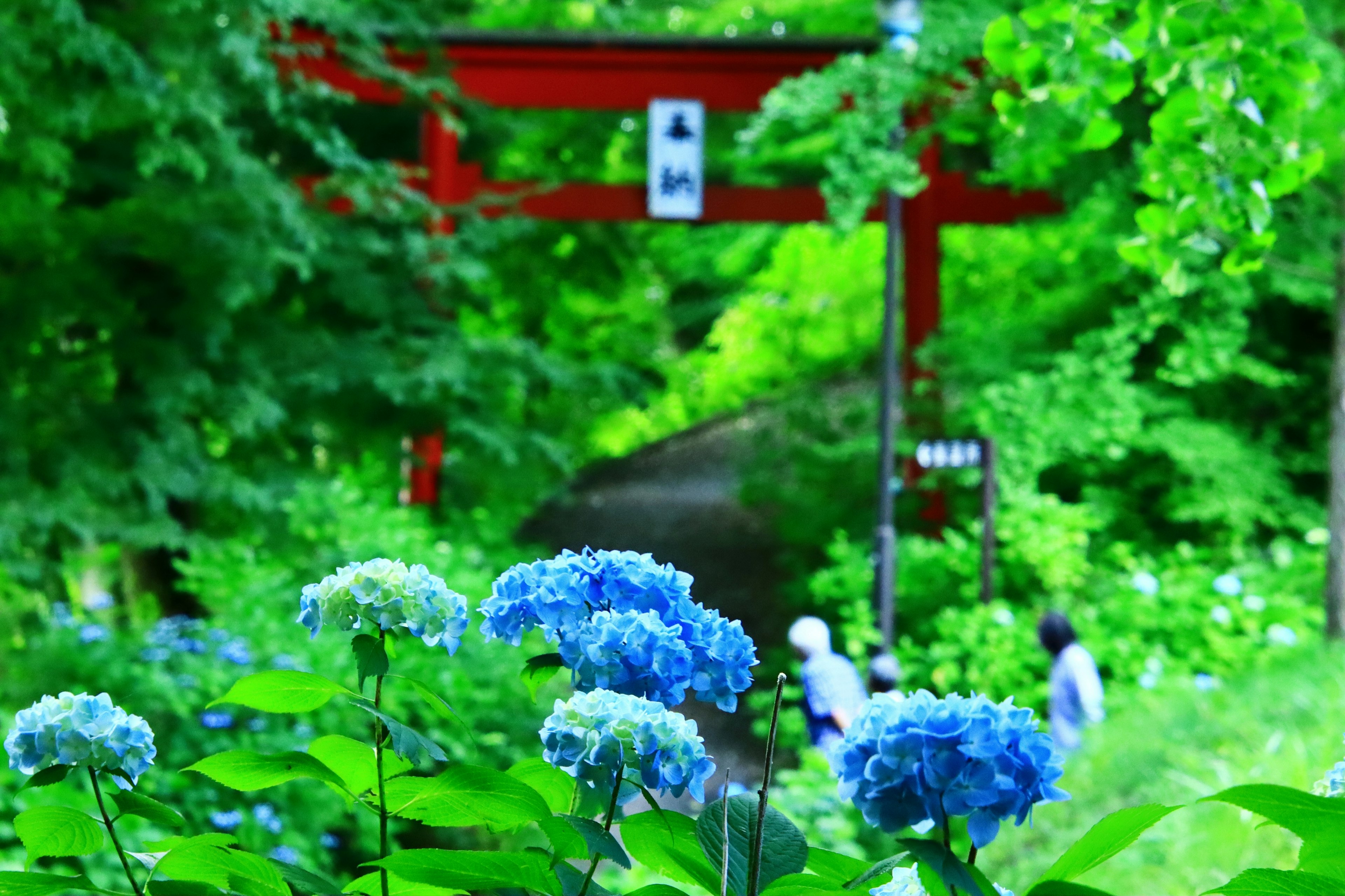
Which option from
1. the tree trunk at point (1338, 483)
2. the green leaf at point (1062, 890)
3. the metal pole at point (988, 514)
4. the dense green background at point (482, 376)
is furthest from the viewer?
the metal pole at point (988, 514)

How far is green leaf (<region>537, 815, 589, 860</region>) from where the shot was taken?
93cm

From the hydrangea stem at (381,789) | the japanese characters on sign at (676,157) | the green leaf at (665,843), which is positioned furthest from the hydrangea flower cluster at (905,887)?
the japanese characters on sign at (676,157)

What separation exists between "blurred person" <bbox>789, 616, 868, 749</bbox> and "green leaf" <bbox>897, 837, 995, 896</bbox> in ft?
17.1

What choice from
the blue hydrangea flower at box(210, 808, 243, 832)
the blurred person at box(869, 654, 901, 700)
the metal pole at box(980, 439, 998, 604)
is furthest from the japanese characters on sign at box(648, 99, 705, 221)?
the blue hydrangea flower at box(210, 808, 243, 832)

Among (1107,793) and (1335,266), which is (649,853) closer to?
(1107,793)

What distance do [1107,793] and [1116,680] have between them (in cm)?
379

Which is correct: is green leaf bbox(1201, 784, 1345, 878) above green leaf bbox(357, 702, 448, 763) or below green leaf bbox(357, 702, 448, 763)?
below

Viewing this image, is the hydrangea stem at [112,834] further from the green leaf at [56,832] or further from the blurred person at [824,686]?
the blurred person at [824,686]

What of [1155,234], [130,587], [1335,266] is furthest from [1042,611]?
[1155,234]

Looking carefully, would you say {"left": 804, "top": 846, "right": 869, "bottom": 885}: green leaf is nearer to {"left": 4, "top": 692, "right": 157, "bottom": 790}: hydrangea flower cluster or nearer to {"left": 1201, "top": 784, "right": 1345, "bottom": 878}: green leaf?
{"left": 1201, "top": 784, "right": 1345, "bottom": 878}: green leaf

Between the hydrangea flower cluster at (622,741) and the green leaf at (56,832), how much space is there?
360 millimetres

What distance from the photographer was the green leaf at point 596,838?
2.82ft

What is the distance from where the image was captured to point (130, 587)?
908 cm

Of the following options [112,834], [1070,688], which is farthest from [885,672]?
[112,834]
